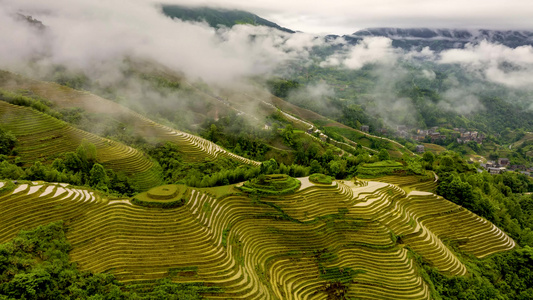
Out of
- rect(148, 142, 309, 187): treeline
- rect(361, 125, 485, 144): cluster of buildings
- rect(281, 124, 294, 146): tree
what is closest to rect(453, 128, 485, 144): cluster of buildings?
rect(361, 125, 485, 144): cluster of buildings

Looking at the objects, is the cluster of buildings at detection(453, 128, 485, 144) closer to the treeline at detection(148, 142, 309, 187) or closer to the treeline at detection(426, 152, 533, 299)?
the treeline at detection(426, 152, 533, 299)

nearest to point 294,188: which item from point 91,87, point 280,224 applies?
point 280,224

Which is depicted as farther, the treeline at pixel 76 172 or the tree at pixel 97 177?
the tree at pixel 97 177

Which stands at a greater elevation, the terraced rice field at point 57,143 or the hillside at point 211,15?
the hillside at point 211,15

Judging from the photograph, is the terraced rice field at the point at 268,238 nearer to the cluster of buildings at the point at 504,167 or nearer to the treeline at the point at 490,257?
the treeline at the point at 490,257

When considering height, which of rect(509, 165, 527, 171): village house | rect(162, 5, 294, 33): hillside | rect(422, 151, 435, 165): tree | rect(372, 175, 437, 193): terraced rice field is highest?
rect(162, 5, 294, 33): hillside

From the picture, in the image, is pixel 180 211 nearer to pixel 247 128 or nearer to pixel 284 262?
pixel 284 262

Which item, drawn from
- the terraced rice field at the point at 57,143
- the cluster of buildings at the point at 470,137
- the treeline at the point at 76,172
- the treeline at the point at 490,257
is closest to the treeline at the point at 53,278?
the treeline at the point at 76,172
